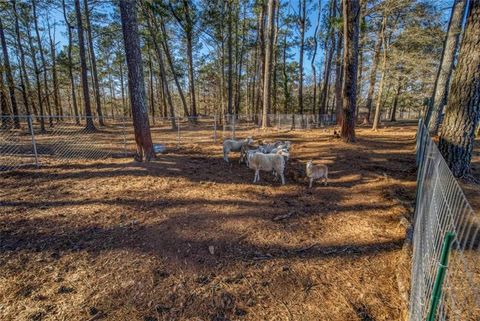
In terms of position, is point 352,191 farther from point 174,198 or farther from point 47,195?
point 47,195

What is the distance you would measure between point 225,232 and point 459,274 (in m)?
2.55

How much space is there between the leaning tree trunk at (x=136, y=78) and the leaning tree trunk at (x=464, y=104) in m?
7.01

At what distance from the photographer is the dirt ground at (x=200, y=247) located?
2150mm

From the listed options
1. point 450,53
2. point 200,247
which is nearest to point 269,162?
point 200,247

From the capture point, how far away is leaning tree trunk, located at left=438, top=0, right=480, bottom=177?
402cm

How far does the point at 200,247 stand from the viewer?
9.68ft

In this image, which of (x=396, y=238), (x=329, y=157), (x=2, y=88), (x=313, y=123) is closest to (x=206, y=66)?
(x=313, y=123)

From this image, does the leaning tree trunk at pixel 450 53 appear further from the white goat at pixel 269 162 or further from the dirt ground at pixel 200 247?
the white goat at pixel 269 162

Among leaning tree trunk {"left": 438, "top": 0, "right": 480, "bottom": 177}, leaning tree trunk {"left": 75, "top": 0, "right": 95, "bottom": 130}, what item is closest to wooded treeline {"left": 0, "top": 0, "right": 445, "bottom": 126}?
leaning tree trunk {"left": 75, "top": 0, "right": 95, "bottom": 130}

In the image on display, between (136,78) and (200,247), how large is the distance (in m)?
5.07

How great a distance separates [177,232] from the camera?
3.22 meters

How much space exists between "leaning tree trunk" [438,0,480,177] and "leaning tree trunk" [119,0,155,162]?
7006 mm

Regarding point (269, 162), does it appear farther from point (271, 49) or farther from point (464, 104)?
point (271, 49)

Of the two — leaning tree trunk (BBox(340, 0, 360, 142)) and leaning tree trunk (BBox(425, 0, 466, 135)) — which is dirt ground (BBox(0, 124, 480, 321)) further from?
leaning tree trunk (BBox(425, 0, 466, 135))
